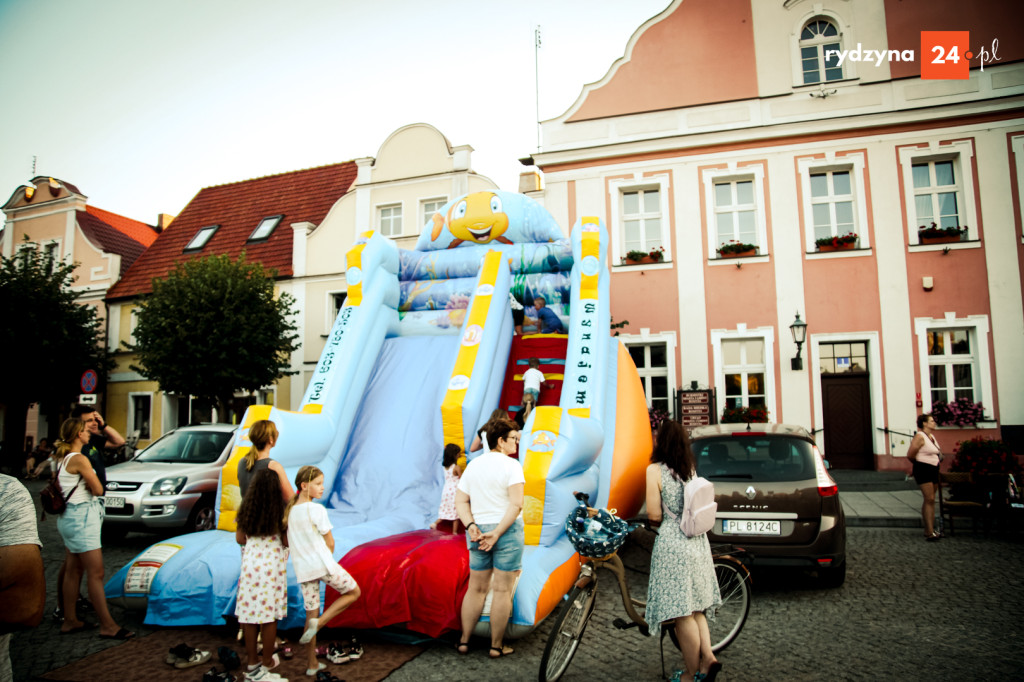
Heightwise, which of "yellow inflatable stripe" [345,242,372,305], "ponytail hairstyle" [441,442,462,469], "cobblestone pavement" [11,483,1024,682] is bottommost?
"cobblestone pavement" [11,483,1024,682]

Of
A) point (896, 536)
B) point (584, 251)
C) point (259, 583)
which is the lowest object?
point (896, 536)

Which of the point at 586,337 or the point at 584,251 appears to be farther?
the point at 584,251

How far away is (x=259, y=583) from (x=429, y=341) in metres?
5.12

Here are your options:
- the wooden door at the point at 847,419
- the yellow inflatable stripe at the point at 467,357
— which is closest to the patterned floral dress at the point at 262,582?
the yellow inflatable stripe at the point at 467,357

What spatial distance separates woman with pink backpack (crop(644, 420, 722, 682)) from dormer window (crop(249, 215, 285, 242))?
20.1 metres

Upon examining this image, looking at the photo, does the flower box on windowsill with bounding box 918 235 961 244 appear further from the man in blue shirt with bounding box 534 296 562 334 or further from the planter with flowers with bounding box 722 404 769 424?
the man in blue shirt with bounding box 534 296 562 334

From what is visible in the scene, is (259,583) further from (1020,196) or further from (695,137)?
(1020,196)

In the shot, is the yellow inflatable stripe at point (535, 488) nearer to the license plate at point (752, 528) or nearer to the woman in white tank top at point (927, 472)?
the license plate at point (752, 528)

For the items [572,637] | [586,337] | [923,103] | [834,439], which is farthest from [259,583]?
[923,103]

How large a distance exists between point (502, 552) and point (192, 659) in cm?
223

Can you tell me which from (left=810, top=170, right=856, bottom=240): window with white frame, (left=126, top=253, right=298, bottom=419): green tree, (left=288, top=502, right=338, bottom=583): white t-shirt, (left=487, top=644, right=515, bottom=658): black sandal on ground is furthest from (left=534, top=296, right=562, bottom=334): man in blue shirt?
(left=126, top=253, right=298, bottom=419): green tree

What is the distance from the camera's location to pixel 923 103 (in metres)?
14.8

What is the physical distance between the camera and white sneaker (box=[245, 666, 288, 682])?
170 inches

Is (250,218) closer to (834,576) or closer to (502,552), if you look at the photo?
(502,552)
